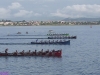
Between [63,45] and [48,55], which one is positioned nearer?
[48,55]

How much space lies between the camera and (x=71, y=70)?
50250mm

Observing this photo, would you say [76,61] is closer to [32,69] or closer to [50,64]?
[50,64]

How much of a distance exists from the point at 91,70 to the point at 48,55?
17333 mm

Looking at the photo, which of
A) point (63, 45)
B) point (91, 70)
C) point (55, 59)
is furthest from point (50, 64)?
point (63, 45)

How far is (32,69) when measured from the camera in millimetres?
51375

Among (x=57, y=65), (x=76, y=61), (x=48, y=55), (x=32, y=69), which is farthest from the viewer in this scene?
(x=48, y=55)

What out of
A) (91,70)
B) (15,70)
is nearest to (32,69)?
(15,70)

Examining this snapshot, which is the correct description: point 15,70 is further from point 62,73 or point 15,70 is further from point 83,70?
point 83,70

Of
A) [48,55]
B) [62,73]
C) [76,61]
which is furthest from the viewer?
[48,55]

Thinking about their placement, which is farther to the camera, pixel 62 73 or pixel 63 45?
pixel 63 45

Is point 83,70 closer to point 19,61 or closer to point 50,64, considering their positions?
point 50,64

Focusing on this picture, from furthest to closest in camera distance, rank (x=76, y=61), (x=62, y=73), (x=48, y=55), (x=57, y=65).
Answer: (x=48, y=55), (x=76, y=61), (x=57, y=65), (x=62, y=73)

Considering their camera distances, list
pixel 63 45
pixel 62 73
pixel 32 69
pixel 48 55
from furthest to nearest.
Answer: pixel 63 45 → pixel 48 55 → pixel 32 69 → pixel 62 73

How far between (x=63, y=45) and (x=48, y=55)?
34.6 meters
